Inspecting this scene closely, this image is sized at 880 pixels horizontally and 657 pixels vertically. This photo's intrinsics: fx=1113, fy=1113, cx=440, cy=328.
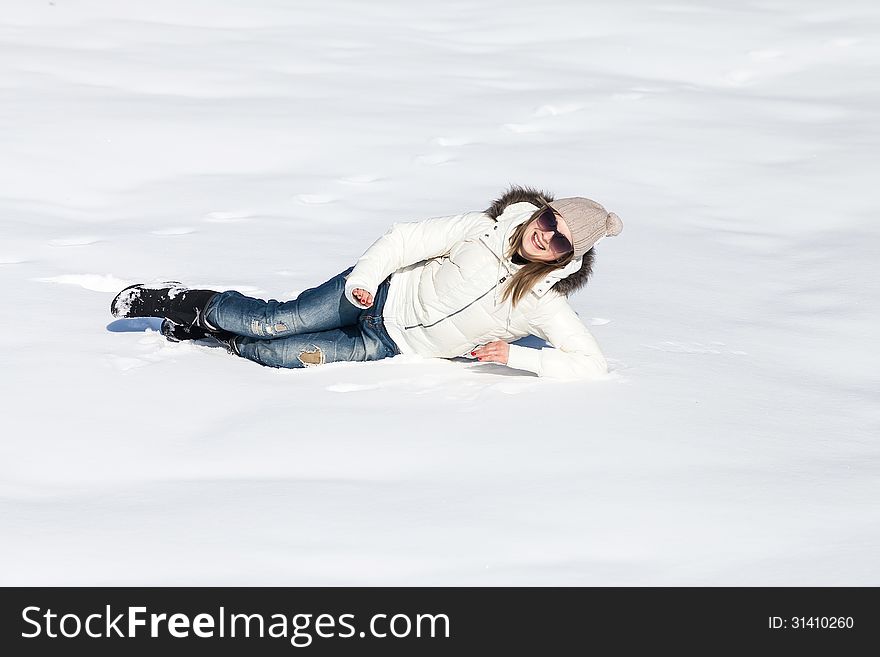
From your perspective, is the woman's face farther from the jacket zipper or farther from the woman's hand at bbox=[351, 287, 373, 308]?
the woman's hand at bbox=[351, 287, 373, 308]

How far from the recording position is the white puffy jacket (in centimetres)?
378

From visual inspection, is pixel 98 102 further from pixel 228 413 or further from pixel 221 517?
pixel 221 517

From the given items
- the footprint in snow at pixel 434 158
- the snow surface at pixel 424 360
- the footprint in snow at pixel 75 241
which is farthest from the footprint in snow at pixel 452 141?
the footprint in snow at pixel 75 241

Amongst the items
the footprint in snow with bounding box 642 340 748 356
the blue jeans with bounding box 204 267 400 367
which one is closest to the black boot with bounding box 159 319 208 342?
the blue jeans with bounding box 204 267 400 367

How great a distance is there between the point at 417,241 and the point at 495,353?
51 centimetres

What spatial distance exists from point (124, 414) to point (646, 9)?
8.33m

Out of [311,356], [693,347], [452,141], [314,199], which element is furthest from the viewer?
[452,141]

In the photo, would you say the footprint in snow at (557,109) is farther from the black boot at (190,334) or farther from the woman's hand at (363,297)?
the woman's hand at (363,297)

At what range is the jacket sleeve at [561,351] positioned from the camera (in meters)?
3.78

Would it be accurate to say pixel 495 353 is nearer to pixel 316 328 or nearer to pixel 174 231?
pixel 316 328

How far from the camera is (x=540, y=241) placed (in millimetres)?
3670

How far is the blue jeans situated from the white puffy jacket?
0.07 m

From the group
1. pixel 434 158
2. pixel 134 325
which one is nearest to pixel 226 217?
pixel 134 325

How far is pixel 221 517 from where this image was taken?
286 centimetres
